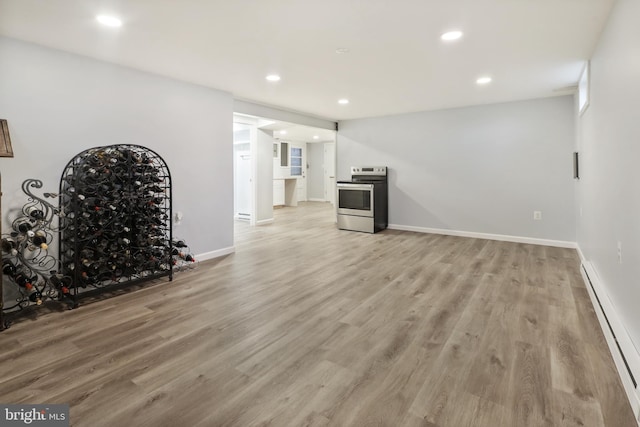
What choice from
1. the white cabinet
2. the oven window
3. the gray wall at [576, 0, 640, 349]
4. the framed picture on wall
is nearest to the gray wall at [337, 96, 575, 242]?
the oven window

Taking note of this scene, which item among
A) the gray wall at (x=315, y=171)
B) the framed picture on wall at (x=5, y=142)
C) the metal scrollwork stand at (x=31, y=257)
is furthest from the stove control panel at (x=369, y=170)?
the framed picture on wall at (x=5, y=142)

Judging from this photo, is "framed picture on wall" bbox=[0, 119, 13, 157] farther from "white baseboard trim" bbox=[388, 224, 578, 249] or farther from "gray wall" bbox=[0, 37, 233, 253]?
"white baseboard trim" bbox=[388, 224, 578, 249]

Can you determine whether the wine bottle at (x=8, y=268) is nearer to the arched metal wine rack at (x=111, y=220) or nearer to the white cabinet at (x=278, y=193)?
the arched metal wine rack at (x=111, y=220)

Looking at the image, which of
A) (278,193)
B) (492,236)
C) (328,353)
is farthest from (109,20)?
(278,193)

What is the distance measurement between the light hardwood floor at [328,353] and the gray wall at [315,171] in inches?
336

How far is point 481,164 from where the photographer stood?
17.9ft

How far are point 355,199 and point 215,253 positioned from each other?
9.40 feet

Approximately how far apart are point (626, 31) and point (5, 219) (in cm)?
446

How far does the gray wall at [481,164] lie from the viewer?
191 inches

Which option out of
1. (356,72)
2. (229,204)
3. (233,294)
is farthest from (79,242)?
(356,72)

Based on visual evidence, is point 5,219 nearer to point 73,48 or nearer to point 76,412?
point 73,48

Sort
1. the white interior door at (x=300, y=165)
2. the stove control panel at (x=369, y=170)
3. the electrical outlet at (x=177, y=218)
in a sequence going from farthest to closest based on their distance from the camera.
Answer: the white interior door at (x=300, y=165)
the stove control panel at (x=369, y=170)
the electrical outlet at (x=177, y=218)

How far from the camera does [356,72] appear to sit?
362 cm

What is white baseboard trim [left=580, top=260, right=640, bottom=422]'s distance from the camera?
1.59 meters
